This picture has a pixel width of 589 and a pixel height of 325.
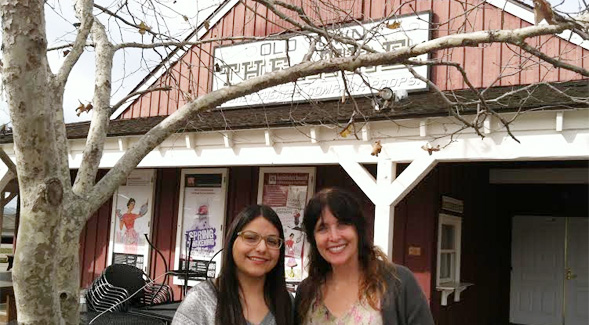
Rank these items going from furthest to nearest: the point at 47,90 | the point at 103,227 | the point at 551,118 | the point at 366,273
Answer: the point at 103,227 < the point at 551,118 < the point at 366,273 < the point at 47,90

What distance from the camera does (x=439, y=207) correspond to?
8234 mm

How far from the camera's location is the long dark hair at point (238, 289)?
7.67 feet

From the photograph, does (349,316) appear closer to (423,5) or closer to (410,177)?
(410,177)

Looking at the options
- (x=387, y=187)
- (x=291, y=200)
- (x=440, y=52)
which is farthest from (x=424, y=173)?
(x=291, y=200)

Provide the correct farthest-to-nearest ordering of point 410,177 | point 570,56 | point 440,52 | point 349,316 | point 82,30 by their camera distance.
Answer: point 440,52, point 570,56, point 410,177, point 82,30, point 349,316

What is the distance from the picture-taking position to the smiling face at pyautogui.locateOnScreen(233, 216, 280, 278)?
244cm

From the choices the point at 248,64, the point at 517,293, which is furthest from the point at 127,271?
the point at 517,293

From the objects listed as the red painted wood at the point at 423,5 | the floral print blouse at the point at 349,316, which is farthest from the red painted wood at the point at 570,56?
the floral print blouse at the point at 349,316

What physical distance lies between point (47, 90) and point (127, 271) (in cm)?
507

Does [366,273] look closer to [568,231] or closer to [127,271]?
[127,271]

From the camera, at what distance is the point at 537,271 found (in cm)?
1053

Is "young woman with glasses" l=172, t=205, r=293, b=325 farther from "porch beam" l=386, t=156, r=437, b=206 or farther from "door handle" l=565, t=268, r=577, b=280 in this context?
"door handle" l=565, t=268, r=577, b=280

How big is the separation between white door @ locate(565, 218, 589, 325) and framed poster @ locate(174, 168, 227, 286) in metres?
5.75

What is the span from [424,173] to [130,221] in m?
6.22
